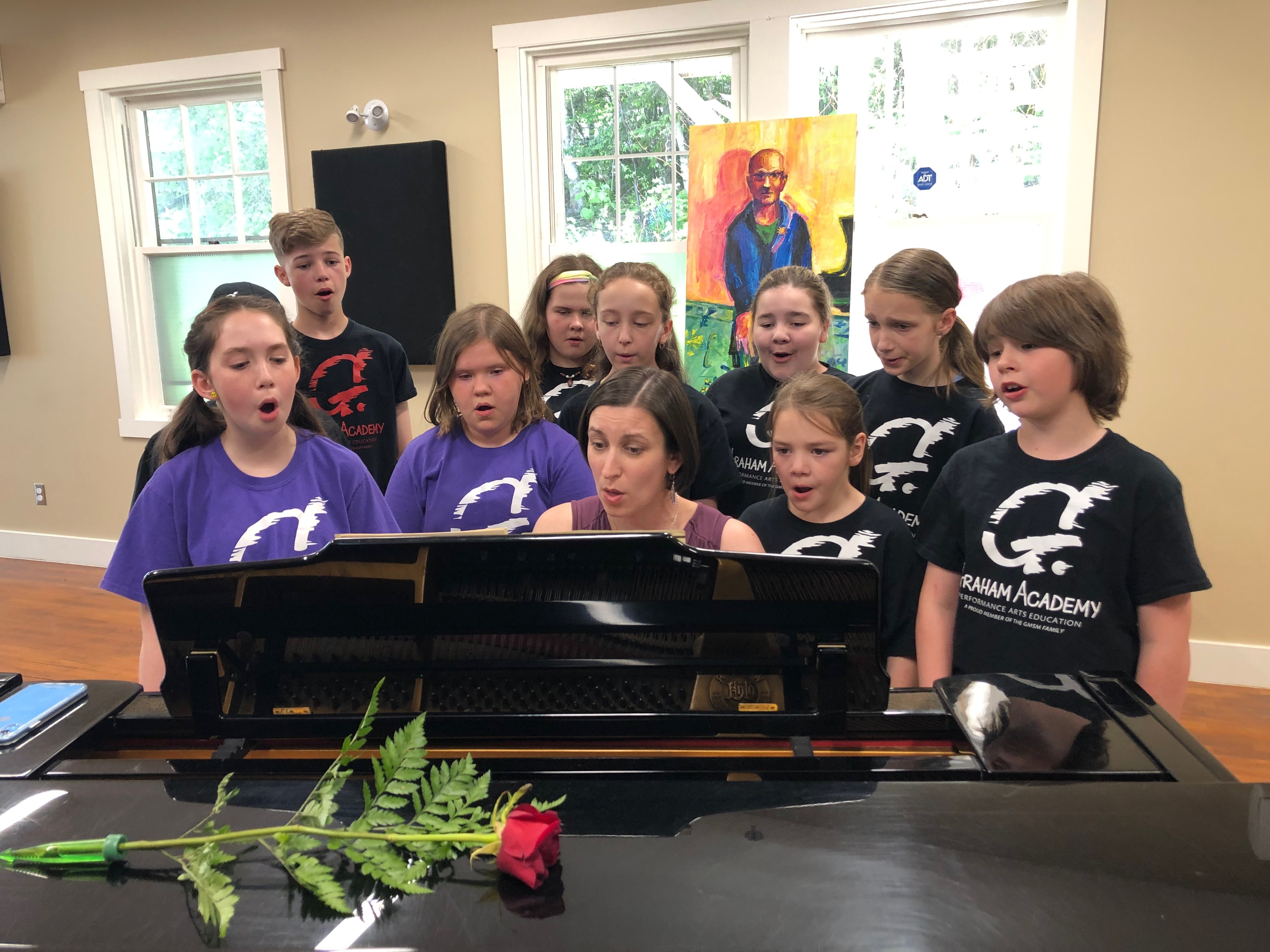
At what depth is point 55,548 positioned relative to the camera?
555cm

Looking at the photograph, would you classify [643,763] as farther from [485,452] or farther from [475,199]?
[475,199]

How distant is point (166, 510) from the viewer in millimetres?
1572

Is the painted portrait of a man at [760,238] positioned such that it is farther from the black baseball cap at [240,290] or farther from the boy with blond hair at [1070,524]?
the boy with blond hair at [1070,524]

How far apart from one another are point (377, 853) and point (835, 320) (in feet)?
10.8

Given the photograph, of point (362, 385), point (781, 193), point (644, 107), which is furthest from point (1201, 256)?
point (362, 385)

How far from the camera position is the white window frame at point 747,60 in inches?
132

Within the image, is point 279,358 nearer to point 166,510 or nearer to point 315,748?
point 166,510

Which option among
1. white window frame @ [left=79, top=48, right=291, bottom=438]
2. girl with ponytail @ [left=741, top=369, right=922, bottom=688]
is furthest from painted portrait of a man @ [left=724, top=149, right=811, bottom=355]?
white window frame @ [left=79, top=48, right=291, bottom=438]

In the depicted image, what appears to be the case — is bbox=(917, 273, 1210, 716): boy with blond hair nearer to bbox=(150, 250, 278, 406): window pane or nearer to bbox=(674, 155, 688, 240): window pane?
bbox=(674, 155, 688, 240): window pane

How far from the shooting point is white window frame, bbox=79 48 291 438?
4.59 meters

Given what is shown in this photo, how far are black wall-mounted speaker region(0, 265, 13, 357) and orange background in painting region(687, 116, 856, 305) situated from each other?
4281 mm

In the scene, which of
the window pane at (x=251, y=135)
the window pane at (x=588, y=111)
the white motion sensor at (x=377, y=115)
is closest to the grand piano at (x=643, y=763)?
the window pane at (x=588, y=111)

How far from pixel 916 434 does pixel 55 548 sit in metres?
5.47

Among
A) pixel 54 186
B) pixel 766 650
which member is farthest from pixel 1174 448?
pixel 54 186
